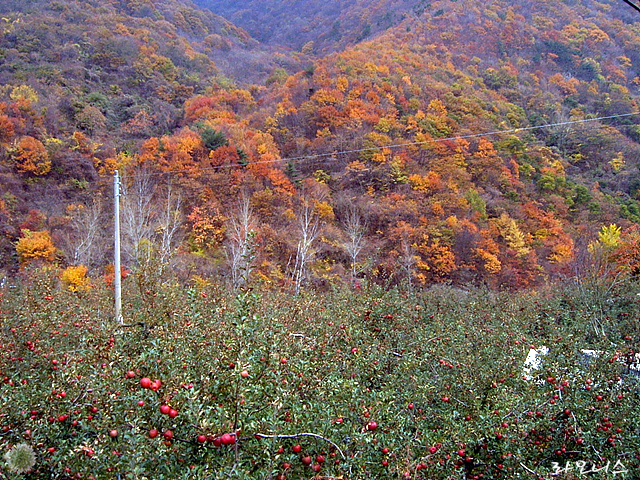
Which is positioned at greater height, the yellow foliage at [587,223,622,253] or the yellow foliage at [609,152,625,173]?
the yellow foliage at [587,223,622,253]

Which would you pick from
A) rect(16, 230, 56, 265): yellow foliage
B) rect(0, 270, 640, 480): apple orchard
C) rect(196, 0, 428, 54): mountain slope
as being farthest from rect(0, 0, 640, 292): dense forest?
rect(196, 0, 428, 54): mountain slope

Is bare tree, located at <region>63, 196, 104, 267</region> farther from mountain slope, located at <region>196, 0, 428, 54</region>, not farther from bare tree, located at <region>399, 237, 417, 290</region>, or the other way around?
mountain slope, located at <region>196, 0, 428, 54</region>

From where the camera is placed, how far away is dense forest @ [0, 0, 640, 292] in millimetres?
19844

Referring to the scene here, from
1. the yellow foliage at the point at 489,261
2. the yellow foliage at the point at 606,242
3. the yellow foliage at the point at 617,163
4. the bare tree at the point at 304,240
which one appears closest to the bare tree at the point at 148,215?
the bare tree at the point at 304,240

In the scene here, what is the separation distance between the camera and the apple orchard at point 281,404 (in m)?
1.92

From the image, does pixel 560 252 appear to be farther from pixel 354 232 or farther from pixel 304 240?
pixel 304 240

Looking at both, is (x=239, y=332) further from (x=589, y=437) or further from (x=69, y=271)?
(x=69, y=271)

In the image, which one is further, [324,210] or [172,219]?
[324,210]

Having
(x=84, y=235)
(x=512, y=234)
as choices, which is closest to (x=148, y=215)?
(x=84, y=235)

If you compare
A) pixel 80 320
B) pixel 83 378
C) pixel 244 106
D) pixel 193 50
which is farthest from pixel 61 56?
pixel 83 378

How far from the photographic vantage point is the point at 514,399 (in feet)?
9.64

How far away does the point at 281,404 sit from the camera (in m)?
1.93

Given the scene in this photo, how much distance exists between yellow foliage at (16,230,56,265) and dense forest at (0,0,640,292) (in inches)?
2.9

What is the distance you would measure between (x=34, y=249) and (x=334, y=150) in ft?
58.4
